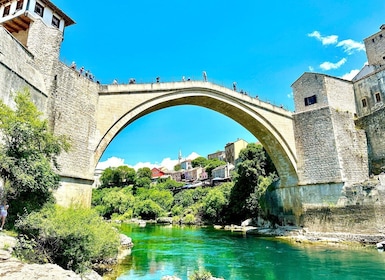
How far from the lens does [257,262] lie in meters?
10.3

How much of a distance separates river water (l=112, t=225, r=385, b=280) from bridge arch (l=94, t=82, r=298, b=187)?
4516 millimetres

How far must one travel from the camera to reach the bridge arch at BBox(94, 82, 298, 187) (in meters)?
11.8

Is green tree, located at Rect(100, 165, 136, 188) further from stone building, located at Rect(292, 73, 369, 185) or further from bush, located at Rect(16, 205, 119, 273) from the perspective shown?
Answer: bush, located at Rect(16, 205, 119, 273)

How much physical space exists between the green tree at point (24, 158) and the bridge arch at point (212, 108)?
3682 mm

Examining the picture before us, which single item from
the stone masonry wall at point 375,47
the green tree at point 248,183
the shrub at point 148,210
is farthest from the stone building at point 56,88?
the shrub at point 148,210

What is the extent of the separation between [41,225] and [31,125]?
238 cm

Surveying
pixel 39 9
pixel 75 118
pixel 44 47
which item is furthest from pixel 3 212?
pixel 39 9

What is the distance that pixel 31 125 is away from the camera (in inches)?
272

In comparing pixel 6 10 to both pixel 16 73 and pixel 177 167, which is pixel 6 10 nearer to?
pixel 16 73

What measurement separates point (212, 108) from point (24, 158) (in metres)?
11.5

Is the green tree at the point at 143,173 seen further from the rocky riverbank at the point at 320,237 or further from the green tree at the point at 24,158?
the green tree at the point at 24,158

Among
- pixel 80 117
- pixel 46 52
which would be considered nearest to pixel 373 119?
pixel 80 117

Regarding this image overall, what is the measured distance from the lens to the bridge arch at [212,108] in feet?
38.5

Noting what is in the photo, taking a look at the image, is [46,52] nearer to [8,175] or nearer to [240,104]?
[8,175]
